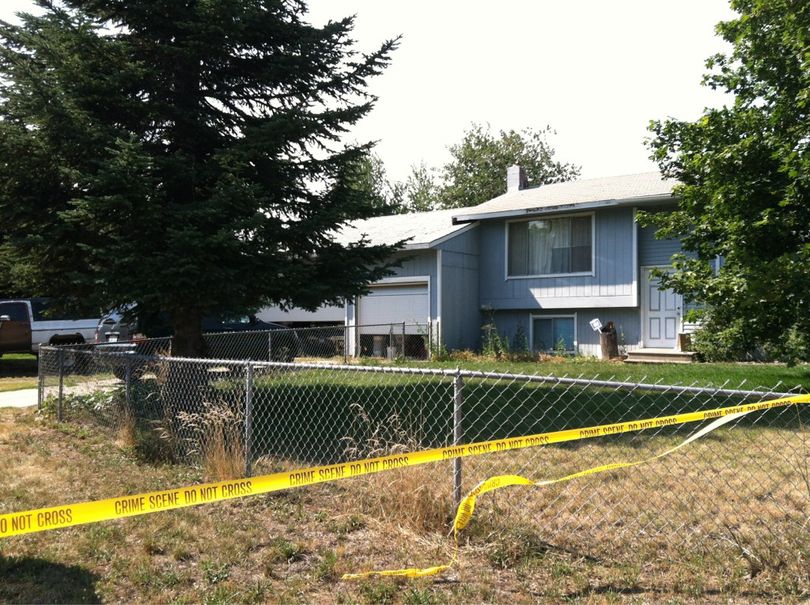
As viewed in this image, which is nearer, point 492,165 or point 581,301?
point 581,301

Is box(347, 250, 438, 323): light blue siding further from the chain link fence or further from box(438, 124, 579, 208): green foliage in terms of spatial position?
box(438, 124, 579, 208): green foliage

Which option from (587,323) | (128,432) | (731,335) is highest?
(587,323)

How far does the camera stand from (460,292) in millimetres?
18484

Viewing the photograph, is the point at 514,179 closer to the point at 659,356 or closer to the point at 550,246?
the point at 550,246

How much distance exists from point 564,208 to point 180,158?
436 inches

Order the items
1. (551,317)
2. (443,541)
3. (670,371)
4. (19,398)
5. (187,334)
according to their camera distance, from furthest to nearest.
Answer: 1. (551,317)
2. (670,371)
3. (19,398)
4. (187,334)
5. (443,541)

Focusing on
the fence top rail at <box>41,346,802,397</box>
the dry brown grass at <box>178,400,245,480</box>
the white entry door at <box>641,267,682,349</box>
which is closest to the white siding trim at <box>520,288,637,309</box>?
the white entry door at <box>641,267,682,349</box>

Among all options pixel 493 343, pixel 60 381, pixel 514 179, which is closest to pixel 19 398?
pixel 60 381

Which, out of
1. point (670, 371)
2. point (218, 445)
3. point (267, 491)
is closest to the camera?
point (267, 491)

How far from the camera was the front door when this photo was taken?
60.6ft

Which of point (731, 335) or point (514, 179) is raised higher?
point (514, 179)

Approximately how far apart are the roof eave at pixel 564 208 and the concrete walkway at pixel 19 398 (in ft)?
37.8

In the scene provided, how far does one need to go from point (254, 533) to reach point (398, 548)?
1036mm

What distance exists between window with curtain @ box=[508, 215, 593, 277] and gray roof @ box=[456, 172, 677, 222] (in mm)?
633
